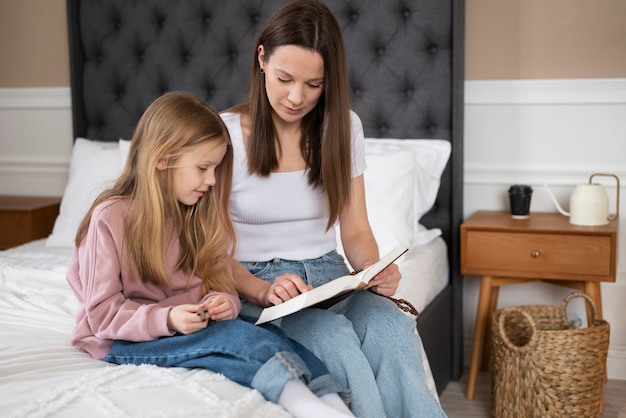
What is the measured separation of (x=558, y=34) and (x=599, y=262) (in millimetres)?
869

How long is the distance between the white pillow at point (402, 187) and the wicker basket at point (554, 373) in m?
0.48

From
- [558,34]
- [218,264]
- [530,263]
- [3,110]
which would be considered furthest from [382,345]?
[3,110]

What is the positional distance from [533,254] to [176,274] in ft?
4.61

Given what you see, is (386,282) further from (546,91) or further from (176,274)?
(546,91)

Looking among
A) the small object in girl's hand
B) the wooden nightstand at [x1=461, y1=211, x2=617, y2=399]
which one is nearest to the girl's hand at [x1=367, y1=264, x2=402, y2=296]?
the small object in girl's hand

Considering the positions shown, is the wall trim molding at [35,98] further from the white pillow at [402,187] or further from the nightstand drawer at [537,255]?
the nightstand drawer at [537,255]

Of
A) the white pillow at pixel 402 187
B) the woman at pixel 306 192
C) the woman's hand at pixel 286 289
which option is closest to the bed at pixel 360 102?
the white pillow at pixel 402 187

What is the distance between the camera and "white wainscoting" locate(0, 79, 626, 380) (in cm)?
290

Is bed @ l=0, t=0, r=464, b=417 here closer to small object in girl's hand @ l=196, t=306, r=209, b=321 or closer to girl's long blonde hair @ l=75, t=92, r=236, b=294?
girl's long blonde hair @ l=75, t=92, r=236, b=294

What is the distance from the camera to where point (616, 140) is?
2.90 meters

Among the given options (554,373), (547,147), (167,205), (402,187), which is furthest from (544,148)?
(167,205)

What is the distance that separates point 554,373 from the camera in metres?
2.44

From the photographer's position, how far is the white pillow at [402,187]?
8.80ft

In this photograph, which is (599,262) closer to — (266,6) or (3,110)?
(266,6)
